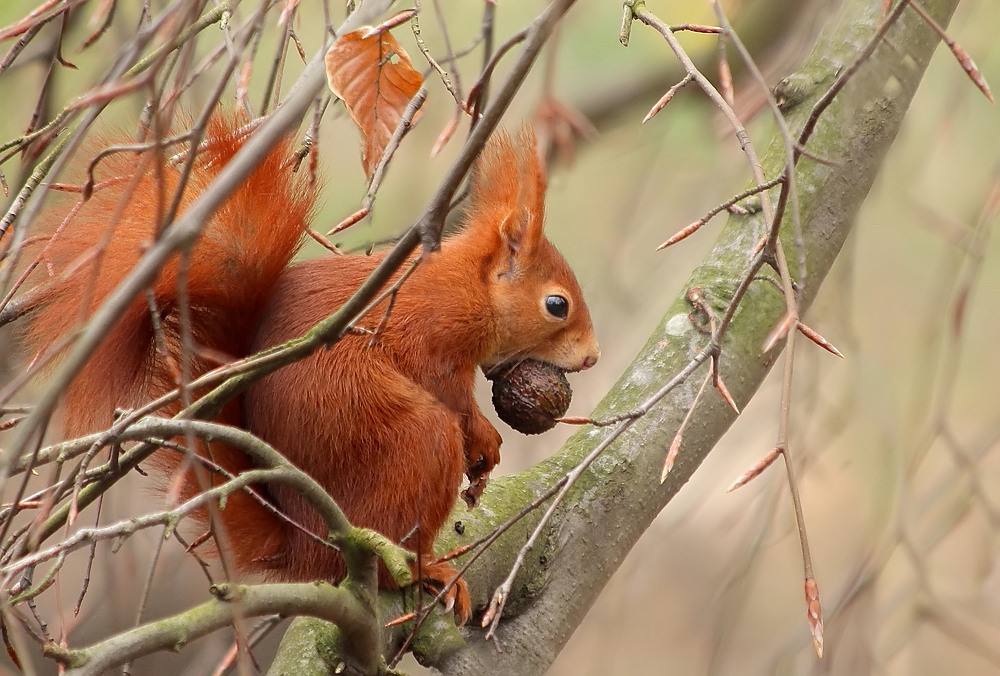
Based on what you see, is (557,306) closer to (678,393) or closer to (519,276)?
(519,276)

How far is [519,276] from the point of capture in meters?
2.00

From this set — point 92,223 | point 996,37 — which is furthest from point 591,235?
point 92,223

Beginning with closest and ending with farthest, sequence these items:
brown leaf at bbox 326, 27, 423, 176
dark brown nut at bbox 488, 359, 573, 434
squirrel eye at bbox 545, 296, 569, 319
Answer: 1. brown leaf at bbox 326, 27, 423, 176
2. dark brown nut at bbox 488, 359, 573, 434
3. squirrel eye at bbox 545, 296, 569, 319

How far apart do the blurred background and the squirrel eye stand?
20cm

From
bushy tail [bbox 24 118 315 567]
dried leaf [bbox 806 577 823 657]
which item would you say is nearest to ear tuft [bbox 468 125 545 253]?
bushy tail [bbox 24 118 315 567]

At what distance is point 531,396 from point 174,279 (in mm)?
696

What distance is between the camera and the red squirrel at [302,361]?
4.69ft

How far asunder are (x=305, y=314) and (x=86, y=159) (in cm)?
40

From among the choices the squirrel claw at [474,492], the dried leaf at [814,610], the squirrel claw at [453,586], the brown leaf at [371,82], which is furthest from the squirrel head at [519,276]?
the dried leaf at [814,610]

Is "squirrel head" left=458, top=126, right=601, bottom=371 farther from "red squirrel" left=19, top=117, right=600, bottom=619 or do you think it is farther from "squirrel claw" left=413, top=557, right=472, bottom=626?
"squirrel claw" left=413, top=557, right=472, bottom=626

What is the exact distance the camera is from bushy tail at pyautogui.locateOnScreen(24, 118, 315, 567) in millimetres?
1384

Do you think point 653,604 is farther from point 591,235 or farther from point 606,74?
point 606,74


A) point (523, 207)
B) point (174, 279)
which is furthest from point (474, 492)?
point (174, 279)

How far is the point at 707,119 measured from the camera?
2.42 meters
